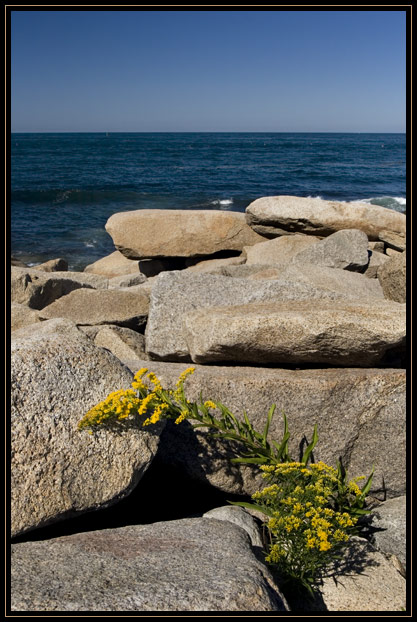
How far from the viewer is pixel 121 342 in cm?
459

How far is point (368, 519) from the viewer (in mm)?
3139

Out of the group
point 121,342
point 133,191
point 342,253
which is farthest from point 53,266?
point 133,191

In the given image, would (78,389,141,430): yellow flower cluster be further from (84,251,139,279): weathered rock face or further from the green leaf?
(84,251,139,279): weathered rock face

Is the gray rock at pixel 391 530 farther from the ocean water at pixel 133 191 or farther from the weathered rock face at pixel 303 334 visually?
the ocean water at pixel 133 191

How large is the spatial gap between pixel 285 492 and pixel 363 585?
1.96ft

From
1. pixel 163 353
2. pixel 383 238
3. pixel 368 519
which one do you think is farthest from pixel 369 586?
pixel 383 238

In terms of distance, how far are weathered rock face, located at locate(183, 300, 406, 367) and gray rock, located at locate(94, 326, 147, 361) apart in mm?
1040

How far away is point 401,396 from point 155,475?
5.47 feet

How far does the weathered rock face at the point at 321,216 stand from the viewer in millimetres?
8883

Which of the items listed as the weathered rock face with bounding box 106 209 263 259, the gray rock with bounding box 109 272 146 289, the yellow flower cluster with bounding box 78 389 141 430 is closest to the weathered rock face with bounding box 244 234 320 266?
the weathered rock face with bounding box 106 209 263 259

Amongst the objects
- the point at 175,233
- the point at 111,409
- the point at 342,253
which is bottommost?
the point at 111,409

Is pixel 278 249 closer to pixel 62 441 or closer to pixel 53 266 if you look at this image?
pixel 53 266

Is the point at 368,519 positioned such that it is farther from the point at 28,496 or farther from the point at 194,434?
the point at 28,496

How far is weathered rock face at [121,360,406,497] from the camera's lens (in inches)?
125
